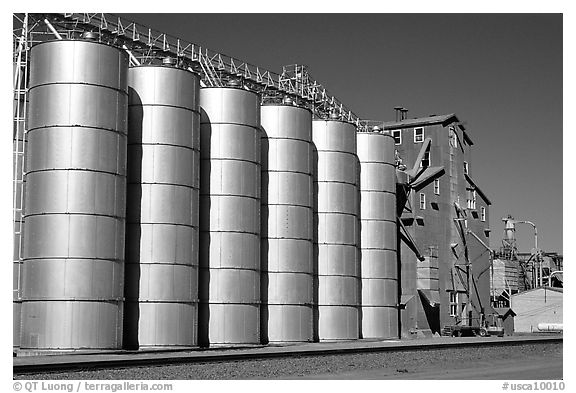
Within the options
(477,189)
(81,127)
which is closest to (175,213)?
(81,127)

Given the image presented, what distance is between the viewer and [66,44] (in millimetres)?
32875

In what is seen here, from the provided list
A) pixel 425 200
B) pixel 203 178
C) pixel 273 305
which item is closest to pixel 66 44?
pixel 203 178

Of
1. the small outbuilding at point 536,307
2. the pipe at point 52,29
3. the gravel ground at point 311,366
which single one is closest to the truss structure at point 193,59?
the pipe at point 52,29

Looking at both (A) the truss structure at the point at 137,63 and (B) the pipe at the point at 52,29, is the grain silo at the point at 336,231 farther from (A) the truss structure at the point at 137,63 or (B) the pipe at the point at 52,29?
(B) the pipe at the point at 52,29

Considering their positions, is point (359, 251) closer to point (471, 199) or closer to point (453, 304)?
point (453, 304)

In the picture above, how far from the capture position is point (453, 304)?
205 feet

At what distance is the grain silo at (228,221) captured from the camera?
38.8 m

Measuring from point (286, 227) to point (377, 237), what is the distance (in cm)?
989

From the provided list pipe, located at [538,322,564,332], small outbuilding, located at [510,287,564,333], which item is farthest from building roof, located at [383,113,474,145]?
small outbuilding, located at [510,287,564,333]

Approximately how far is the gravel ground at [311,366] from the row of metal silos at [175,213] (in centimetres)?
770

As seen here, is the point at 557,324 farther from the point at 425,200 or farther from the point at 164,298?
the point at 164,298

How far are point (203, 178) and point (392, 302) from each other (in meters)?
17.4

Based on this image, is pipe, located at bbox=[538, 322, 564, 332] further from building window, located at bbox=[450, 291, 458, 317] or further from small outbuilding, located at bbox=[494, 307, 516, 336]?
building window, located at bbox=[450, 291, 458, 317]

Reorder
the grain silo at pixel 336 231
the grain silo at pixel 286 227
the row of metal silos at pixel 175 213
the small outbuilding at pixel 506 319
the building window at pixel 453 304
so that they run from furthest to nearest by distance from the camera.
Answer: the small outbuilding at pixel 506 319
the building window at pixel 453 304
the grain silo at pixel 336 231
the grain silo at pixel 286 227
the row of metal silos at pixel 175 213
